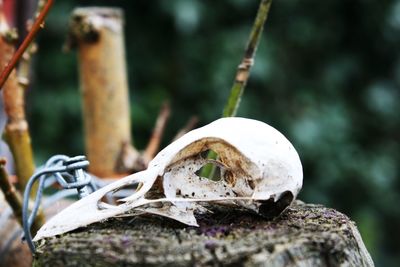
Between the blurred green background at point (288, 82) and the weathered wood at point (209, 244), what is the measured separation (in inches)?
91.1

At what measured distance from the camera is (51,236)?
0.75m

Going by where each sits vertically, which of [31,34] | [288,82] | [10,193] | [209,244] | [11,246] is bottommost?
[288,82]

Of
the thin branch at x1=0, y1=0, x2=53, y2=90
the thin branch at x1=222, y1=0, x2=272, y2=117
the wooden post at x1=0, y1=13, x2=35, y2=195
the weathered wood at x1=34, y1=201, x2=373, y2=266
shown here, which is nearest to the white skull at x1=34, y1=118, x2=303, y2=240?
the weathered wood at x1=34, y1=201, x2=373, y2=266

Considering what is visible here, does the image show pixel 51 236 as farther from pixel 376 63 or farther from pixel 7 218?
pixel 376 63

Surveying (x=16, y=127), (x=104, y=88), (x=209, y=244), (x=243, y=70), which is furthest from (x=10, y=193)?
(x=104, y=88)

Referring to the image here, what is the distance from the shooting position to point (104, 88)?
1650mm

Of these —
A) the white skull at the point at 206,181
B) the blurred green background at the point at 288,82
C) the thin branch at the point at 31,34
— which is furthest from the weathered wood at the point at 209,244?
the blurred green background at the point at 288,82

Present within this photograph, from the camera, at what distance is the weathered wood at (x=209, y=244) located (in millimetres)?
672

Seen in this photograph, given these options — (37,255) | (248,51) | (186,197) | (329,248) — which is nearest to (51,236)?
(37,255)

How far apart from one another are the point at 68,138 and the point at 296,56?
1.06m

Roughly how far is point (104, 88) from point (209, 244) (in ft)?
3.32

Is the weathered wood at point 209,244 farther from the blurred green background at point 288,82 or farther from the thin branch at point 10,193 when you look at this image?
the blurred green background at point 288,82

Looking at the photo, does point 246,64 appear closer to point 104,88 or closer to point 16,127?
point 16,127

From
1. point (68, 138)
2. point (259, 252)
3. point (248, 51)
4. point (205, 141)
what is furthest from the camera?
point (68, 138)
